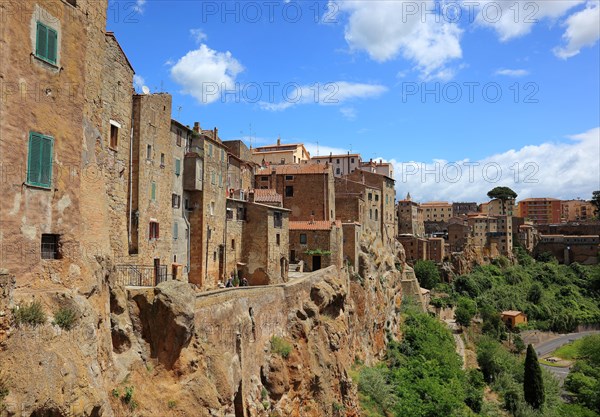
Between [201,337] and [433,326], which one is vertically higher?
[201,337]

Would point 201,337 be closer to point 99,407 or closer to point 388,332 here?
point 99,407

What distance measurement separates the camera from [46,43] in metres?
13.8

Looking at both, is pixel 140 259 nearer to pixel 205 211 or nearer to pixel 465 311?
pixel 205 211

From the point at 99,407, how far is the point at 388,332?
1730 inches

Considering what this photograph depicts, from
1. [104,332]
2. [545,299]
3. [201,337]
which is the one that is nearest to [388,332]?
[201,337]

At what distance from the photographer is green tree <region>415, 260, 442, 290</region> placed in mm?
A: 90312

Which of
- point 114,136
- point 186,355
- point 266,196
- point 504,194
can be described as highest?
point 504,194

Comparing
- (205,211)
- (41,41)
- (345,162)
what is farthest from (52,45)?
(345,162)

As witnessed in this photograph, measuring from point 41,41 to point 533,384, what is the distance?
61217mm

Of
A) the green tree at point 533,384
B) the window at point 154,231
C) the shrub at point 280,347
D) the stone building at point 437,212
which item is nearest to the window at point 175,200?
the window at point 154,231

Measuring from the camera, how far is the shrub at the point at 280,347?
87.2 ft

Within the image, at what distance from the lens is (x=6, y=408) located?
10594 millimetres

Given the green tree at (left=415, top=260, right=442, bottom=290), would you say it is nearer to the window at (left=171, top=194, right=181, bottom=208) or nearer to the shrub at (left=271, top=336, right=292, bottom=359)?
the shrub at (left=271, top=336, right=292, bottom=359)

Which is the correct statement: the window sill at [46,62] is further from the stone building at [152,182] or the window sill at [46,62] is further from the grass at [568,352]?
the grass at [568,352]
